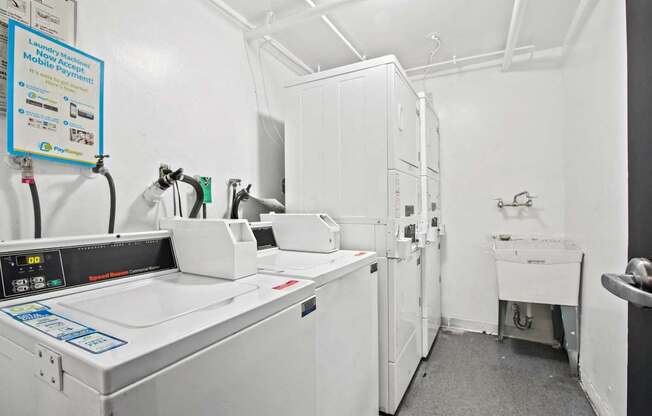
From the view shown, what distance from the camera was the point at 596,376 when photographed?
1.70m

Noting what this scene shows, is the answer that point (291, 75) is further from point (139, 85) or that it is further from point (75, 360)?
point (75, 360)

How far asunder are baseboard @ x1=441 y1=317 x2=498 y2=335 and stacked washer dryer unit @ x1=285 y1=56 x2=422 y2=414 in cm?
115

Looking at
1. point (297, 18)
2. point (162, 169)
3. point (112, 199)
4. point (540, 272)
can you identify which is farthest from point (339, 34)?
point (540, 272)

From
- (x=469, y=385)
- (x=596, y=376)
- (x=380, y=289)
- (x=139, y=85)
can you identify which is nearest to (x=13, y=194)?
(x=139, y=85)

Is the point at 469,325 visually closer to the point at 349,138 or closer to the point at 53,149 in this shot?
the point at 349,138

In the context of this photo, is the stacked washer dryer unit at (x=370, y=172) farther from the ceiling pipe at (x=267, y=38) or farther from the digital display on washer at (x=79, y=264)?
the digital display on washer at (x=79, y=264)

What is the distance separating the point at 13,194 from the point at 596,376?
291cm

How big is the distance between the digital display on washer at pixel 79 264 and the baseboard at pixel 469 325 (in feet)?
8.82

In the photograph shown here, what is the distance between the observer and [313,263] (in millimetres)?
1322

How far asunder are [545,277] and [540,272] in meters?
0.04

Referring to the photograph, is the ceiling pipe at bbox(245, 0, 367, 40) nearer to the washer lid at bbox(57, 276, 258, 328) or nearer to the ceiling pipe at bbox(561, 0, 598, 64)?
the ceiling pipe at bbox(561, 0, 598, 64)

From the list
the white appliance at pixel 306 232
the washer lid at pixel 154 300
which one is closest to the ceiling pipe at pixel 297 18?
the white appliance at pixel 306 232

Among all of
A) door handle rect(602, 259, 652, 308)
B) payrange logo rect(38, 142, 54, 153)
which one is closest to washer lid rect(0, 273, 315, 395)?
payrange logo rect(38, 142, 54, 153)

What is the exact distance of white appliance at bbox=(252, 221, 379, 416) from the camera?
1154 mm
